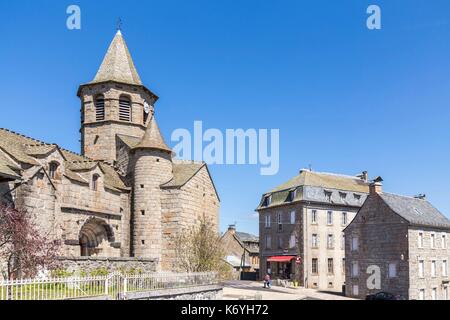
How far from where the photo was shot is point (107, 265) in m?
21.3

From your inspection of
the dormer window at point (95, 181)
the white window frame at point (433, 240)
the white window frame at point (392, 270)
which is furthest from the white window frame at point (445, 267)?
the dormer window at point (95, 181)

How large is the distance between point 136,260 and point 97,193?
574cm

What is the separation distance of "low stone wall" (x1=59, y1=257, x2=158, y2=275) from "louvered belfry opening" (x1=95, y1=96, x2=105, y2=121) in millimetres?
13294

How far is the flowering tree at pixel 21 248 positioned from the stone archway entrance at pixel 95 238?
923 centimetres

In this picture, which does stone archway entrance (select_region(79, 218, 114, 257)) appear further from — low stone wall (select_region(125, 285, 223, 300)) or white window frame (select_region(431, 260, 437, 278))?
white window frame (select_region(431, 260, 437, 278))

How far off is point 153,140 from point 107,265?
35.6 ft

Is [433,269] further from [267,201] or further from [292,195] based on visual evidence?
[267,201]

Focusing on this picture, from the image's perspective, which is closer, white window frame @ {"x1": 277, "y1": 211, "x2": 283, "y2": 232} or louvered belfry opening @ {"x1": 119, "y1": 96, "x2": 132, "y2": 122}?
louvered belfry opening @ {"x1": 119, "y1": 96, "x2": 132, "y2": 122}

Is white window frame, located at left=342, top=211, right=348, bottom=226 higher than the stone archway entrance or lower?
higher

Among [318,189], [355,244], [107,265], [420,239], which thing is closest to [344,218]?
[318,189]

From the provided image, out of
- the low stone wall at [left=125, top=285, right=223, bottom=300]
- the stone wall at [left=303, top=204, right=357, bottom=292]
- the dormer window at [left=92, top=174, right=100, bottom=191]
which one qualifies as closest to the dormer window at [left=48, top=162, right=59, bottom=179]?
the dormer window at [left=92, top=174, right=100, bottom=191]

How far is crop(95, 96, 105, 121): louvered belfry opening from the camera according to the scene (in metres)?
33.5

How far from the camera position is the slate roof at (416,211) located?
33.5m
